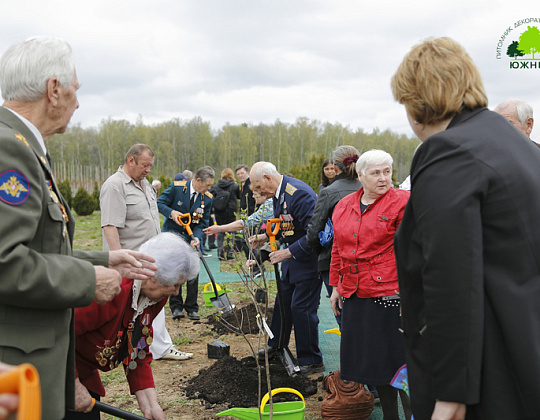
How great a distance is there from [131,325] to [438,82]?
1.74 m

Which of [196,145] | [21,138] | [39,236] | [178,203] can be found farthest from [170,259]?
[196,145]

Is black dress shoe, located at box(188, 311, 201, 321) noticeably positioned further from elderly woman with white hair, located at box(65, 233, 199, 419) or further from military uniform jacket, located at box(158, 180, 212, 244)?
elderly woman with white hair, located at box(65, 233, 199, 419)

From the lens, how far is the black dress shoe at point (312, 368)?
14.3 ft

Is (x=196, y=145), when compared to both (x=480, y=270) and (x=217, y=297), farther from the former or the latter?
(x=480, y=270)

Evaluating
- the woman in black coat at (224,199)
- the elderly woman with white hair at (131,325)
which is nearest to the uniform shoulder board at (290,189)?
the elderly woman with white hair at (131,325)

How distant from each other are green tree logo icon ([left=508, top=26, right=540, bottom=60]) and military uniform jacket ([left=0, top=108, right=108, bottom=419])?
9597mm

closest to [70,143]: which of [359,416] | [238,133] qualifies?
[238,133]

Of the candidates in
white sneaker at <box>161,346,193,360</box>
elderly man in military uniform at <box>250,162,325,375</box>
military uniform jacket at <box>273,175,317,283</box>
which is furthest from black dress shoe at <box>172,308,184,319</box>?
military uniform jacket at <box>273,175,317,283</box>

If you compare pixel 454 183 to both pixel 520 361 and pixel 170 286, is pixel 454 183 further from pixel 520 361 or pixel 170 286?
pixel 170 286

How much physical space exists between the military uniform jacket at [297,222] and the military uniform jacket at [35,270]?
9.73ft

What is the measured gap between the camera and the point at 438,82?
1.47 m

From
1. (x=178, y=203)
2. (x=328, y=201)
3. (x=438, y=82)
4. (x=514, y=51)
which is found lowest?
(x=178, y=203)

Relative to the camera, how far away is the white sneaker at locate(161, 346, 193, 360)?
4.89 metres

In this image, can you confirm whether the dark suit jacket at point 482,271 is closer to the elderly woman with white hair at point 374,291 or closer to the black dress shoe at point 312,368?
the elderly woman with white hair at point 374,291
